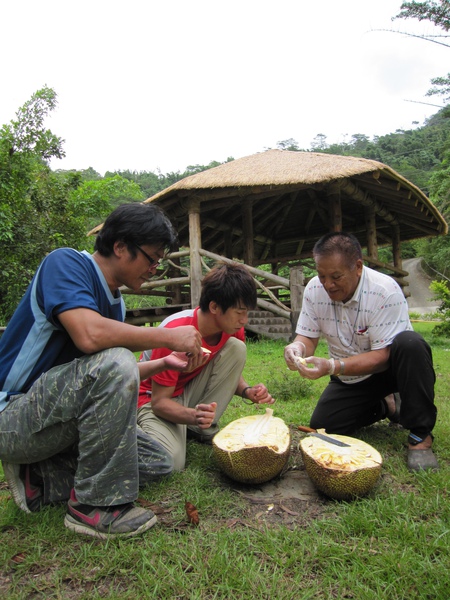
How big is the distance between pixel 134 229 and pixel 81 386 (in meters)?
0.72

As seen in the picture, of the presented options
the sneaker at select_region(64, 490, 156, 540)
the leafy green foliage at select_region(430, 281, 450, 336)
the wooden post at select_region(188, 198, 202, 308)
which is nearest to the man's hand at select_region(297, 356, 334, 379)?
the sneaker at select_region(64, 490, 156, 540)

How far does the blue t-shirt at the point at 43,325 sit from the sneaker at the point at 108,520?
0.55m

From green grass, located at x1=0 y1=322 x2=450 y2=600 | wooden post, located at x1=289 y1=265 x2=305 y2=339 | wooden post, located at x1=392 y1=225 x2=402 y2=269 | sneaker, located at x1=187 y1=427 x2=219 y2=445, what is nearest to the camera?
green grass, located at x1=0 y1=322 x2=450 y2=600

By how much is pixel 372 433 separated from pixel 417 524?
48.9 inches

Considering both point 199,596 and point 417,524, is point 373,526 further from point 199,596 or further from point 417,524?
point 199,596

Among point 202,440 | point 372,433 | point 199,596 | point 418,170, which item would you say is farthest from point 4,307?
point 418,170

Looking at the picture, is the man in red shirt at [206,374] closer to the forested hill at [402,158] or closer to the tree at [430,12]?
the tree at [430,12]

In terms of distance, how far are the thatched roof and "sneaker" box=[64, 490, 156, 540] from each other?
623cm

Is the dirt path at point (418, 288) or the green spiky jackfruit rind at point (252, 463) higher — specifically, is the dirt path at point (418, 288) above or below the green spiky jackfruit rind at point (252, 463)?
below

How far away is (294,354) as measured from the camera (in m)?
2.64

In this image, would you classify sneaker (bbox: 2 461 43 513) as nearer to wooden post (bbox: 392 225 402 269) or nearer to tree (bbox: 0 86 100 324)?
tree (bbox: 0 86 100 324)

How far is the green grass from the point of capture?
4.69 feet

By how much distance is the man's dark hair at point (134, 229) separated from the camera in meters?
1.98

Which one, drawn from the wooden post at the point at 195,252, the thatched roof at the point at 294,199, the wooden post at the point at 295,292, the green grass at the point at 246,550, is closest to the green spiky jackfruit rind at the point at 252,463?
the green grass at the point at 246,550
